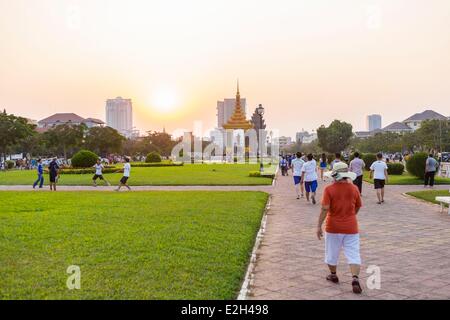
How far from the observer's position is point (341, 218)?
5680 mm

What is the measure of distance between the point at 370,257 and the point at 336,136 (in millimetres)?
69000

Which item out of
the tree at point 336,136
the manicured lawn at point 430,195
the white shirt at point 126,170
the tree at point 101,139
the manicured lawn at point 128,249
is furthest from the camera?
the tree at point 336,136

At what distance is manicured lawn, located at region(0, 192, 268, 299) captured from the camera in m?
5.32

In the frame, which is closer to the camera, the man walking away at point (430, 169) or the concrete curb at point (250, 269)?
the concrete curb at point (250, 269)

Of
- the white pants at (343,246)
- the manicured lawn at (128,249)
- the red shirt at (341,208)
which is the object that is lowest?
the manicured lawn at (128,249)

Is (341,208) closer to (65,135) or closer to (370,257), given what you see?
(370,257)

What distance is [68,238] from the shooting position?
8.19 meters

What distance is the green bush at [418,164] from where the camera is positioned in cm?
2289

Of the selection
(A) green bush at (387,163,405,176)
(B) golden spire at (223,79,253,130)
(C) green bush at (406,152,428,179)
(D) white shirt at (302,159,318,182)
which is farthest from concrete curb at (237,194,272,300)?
(B) golden spire at (223,79,253,130)

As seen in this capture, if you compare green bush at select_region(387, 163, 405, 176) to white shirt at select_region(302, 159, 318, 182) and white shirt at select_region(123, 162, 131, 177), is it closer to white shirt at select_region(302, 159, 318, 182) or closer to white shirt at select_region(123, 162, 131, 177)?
white shirt at select_region(302, 159, 318, 182)

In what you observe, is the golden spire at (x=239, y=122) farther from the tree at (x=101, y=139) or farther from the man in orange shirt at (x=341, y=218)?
the man in orange shirt at (x=341, y=218)

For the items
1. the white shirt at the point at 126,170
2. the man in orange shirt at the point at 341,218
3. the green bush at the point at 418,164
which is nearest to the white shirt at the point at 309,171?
the white shirt at the point at 126,170
